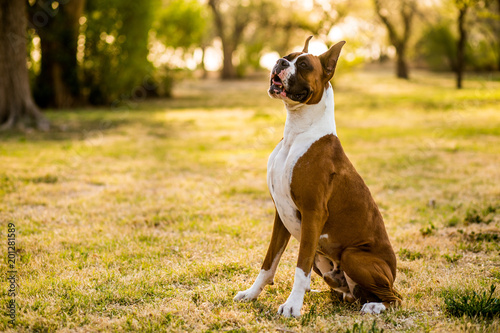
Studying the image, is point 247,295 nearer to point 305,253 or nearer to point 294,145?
point 305,253

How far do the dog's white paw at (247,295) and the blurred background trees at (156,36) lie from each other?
37.5 ft

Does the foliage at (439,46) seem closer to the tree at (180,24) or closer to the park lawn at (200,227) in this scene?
the tree at (180,24)

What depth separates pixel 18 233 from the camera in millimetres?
5309

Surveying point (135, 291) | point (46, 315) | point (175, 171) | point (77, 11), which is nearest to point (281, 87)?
point (135, 291)

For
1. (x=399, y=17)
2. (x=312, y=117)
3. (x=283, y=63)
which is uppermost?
(x=399, y=17)

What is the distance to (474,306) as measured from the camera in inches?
138

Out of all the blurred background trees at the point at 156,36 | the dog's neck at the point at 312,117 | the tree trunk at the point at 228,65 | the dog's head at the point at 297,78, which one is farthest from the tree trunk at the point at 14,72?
the tree trunk at the point at 228,65

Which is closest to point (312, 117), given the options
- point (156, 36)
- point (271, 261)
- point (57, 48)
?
point (271, 261)

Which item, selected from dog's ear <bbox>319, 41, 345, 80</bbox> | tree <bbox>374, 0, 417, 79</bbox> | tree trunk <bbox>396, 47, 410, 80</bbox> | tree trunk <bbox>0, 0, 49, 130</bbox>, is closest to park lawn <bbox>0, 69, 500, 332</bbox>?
tree trunk <bbox>0, 0, 49, 130</bbox>

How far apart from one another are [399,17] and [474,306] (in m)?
42.6

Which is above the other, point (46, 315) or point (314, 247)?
point (314, 247)

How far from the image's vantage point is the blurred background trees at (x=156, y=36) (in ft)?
58.2

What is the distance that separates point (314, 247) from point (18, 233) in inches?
139

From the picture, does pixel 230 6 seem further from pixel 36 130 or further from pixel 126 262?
pixel 126 262
